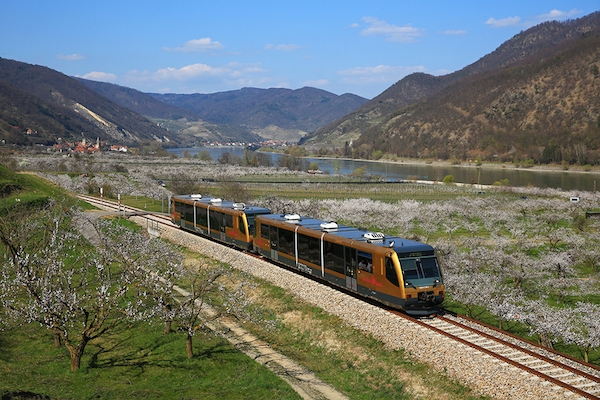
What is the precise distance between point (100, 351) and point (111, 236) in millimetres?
18103

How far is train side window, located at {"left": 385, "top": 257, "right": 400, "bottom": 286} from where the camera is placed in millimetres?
23828

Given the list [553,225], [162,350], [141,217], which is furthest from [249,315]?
[553,225]

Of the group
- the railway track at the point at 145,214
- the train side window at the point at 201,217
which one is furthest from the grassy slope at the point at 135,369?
the railway track at the point at 145,214

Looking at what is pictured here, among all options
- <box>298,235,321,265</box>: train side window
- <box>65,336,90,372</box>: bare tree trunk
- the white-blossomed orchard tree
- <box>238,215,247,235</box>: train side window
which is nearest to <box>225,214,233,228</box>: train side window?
<box>238,215,247,235</box>: train side window

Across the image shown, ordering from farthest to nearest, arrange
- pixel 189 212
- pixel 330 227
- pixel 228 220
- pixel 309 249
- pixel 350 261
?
pixel 189 212 < pixel 228 220 < pixel 309 249 < pixel 330 227 < pixel 350 261

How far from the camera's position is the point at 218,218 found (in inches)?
1674

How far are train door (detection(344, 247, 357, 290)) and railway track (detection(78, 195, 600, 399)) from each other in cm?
300

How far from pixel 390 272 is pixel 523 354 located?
239 inches

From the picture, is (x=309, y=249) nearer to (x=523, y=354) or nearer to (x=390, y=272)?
(x=390, y=272)

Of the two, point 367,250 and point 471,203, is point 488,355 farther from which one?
point 471,203

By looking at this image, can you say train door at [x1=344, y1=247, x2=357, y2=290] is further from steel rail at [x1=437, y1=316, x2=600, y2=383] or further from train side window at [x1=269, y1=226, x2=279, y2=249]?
train side window at [x1=269, y1=226, x2=279, y2=249]

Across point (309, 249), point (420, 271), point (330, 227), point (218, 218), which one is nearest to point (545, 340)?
point (420, 271)

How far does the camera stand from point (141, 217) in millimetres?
56156

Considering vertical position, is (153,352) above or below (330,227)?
below
